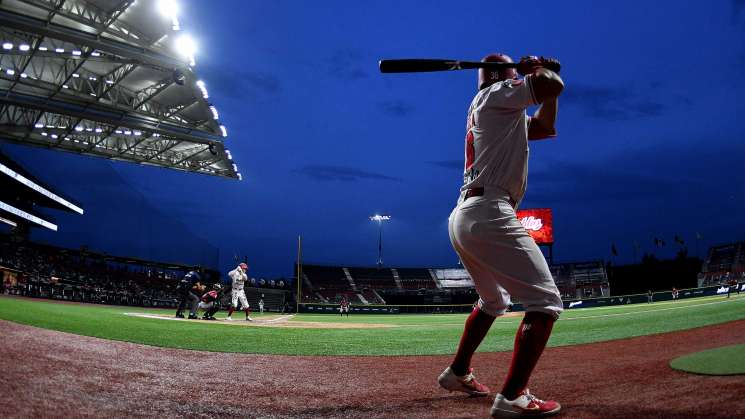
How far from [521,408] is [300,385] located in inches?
80.9

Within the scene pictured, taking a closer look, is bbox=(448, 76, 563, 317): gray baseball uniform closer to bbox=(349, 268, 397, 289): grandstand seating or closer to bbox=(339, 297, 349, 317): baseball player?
bbox=(339, 297, 349, 317): baseball player

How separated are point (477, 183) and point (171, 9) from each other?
15.8 metres

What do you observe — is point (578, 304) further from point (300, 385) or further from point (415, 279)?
point (300, 385)

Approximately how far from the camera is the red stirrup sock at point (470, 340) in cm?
346

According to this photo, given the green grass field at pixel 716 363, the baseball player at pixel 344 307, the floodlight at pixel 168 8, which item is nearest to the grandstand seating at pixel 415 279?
the baseball player at pixel 344 307

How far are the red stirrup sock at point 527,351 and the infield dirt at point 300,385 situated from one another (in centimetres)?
33

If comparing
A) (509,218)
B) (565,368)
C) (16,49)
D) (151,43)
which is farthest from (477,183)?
(16,49)

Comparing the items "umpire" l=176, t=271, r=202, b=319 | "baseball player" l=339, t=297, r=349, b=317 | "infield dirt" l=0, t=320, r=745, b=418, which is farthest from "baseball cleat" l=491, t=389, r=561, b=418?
"baseball player" l=339, t=297, r=349, b=317

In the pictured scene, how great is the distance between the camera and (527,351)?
2781 millimetres

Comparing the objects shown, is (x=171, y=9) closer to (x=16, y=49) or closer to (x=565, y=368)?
(x=16, y=49)

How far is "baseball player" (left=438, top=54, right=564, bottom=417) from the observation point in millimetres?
2791

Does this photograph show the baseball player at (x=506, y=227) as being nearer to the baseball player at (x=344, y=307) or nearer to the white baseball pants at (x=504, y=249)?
the white baseball pants at (x=504, y=249)

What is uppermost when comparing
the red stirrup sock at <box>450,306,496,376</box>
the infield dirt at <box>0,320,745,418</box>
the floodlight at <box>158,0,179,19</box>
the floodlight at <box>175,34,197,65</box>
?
the floodlight at <box>158,0,179,19</box>

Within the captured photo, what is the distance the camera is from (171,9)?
15.6 metres
